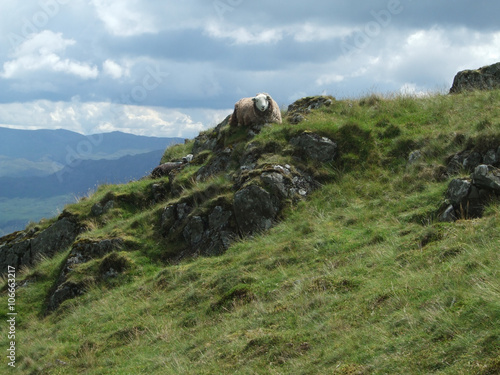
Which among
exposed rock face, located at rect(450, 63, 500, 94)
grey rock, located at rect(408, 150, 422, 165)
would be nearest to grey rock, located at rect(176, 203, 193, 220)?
grey rock, located at rect(408, 150, 422, 165)

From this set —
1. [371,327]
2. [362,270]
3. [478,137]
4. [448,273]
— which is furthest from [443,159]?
[371,327]

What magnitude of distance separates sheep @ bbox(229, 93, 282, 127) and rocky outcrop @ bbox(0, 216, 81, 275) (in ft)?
27.2

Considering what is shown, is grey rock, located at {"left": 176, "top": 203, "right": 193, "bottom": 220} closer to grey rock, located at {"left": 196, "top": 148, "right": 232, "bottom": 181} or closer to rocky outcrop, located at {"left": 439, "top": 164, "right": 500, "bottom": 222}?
grey rock, located at {"left": 196, "top": 148, "right": 232, "bottom": 181}

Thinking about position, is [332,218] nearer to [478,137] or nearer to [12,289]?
[478,137]

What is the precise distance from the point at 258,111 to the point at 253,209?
21.7 feet

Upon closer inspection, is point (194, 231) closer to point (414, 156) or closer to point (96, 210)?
point (96, 210)

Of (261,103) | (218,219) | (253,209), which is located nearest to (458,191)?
(253,209)

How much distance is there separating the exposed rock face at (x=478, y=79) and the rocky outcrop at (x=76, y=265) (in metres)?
15.6

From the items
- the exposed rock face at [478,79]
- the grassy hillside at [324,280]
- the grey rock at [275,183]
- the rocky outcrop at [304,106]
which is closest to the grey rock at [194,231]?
the grassy hillside at [324,280]

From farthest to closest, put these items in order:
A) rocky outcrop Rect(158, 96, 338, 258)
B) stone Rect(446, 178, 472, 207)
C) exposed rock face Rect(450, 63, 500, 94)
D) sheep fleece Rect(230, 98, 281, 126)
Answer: exposed rock face Rect(450, 63, 500, 94)
sheep fleece Rect(230, 98, 281, 126)
rocky outcrop Rect(158, 96, 338, 258)
stone Rect(446, 178, 472, 207)

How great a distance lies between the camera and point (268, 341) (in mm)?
7746

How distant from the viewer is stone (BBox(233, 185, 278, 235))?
15133 millimetres

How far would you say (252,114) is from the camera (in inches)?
820

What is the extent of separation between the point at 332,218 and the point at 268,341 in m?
6.65
